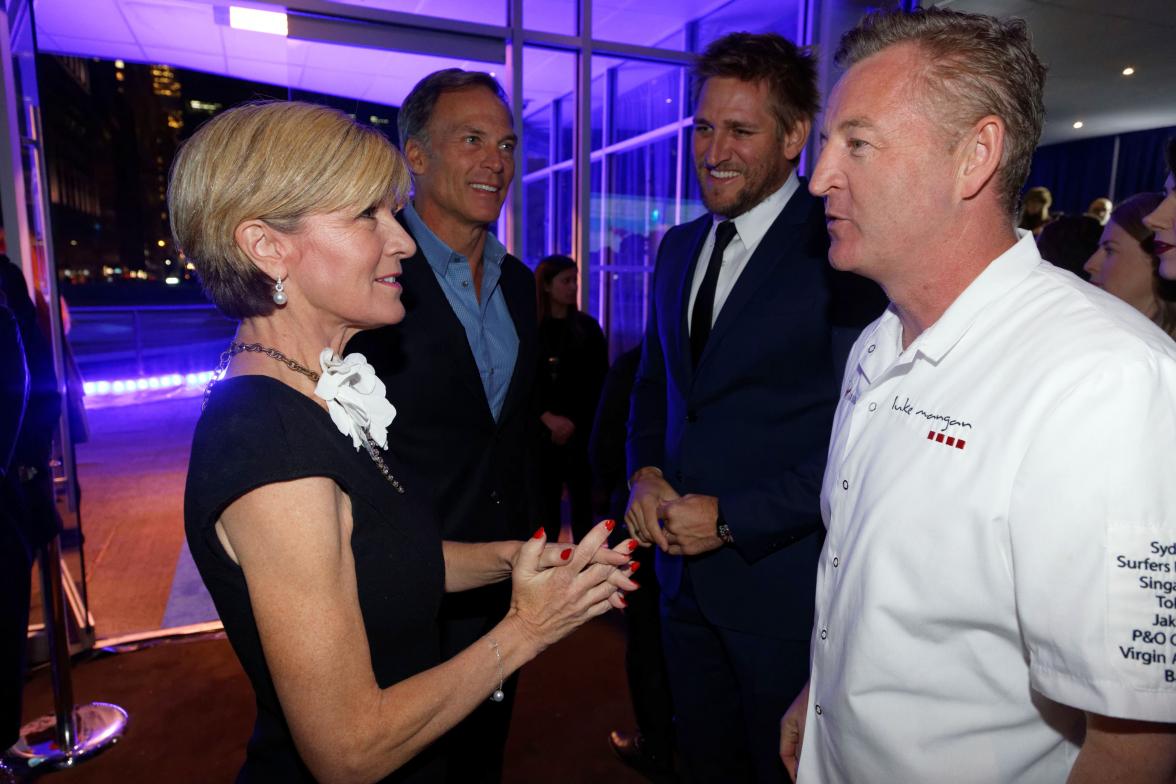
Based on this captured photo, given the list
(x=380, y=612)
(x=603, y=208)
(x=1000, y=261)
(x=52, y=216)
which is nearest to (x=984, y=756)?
(x=1000, y=261)

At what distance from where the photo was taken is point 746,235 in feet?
6.01

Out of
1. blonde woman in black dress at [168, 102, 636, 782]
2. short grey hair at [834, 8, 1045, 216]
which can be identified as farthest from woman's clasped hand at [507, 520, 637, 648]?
short grey hair at [834, 8, 1045, 216]

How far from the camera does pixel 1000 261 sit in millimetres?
1037

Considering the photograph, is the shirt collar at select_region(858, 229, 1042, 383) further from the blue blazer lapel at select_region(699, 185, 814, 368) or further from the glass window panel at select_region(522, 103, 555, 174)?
the glass window panel at select_region(522, 103, 555, 174)

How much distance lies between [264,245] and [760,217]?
4.06 ft

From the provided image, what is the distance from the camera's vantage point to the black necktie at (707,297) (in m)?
1.86

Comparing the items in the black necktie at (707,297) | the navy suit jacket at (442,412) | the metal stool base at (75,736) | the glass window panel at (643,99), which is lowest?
the metal stool base at (75,736)

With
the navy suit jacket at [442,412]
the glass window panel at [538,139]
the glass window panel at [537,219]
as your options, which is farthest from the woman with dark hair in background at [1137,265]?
the glass window panel at [538,139]

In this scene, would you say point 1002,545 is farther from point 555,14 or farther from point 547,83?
point 547,83

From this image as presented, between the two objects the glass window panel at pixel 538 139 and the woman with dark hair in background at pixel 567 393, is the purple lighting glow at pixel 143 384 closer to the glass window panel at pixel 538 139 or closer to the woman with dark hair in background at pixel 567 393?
the glass window panel at pixel 538 139

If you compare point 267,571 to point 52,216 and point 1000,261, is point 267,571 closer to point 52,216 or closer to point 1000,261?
point 1000,261

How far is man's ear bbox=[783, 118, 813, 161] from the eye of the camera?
6.06 ft

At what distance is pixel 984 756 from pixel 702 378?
100cm

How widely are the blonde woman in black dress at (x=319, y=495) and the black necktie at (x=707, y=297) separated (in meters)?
0.75
